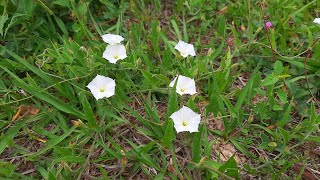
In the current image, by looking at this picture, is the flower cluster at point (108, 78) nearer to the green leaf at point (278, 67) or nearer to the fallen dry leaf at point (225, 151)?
→ the fallen dry leaf at point (225, 151)

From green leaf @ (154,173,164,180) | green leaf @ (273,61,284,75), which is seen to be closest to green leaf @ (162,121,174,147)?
green leaf @ (154,173,164,180)

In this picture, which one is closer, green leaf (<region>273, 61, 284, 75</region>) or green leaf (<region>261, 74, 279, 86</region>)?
green leaf (<region>261, 74, 279, 86</region>)

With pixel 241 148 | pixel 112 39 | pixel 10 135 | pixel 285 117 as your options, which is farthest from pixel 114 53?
pixel 285 117

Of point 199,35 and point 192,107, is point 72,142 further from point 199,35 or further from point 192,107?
point 199,35

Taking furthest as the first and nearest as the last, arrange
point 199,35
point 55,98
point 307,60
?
1. point 199,35
2. point 307,60
3. point 55,98

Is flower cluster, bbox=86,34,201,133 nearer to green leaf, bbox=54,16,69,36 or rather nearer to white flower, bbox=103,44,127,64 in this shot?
white flower, bbox=103,44,127,64

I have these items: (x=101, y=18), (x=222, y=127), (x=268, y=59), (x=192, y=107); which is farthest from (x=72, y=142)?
(x=268, y=59)
